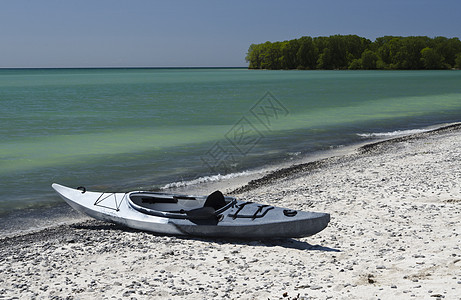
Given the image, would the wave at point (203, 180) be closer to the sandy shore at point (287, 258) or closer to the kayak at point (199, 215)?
the sandy shore at point (287, 258)

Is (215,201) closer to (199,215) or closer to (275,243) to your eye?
(199,215)

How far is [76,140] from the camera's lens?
24.9 metres

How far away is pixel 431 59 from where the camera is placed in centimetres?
19162

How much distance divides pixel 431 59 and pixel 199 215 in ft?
672

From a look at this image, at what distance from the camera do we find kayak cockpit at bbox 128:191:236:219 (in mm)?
9305

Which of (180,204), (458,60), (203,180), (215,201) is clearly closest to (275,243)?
(215,201)

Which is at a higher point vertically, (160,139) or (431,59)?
(431,59)

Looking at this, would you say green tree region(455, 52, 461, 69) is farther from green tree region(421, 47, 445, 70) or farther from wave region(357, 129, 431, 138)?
wave region(357, 129, 431, 138)

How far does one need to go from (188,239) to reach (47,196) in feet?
21.9

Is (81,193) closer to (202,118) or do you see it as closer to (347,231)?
(347,231)

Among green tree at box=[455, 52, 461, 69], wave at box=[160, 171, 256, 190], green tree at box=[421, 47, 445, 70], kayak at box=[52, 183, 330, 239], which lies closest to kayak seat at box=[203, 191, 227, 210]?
kayak at box=[52, 183, 330, 239]

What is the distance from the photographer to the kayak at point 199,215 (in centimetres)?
849

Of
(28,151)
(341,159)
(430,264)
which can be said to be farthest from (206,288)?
(28,151)

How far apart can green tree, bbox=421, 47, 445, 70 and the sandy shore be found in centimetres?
19636
